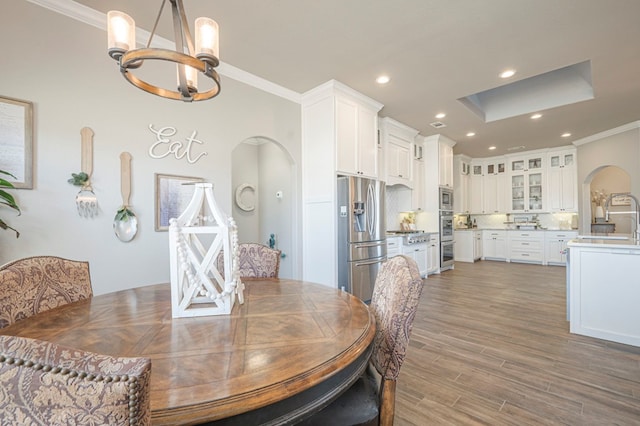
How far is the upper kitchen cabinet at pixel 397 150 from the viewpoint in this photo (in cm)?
491

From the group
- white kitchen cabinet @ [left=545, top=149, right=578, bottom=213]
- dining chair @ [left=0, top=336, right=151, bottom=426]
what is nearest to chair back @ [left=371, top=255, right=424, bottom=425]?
dining chair @ [left=0, top=336, right=151, bottom=426]

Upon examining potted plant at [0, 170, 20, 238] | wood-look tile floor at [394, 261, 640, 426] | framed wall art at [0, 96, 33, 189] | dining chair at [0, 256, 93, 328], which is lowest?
wood-look tile floor at [394, 261, 640, 426]

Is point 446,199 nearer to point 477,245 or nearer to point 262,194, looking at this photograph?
point 477,245

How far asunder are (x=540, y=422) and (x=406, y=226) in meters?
4.26

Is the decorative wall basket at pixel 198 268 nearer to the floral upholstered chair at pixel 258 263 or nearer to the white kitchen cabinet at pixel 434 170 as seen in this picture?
the floral upholstered chair at pixel 258 263

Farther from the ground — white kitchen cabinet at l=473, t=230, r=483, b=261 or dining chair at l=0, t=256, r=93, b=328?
dining chair at l=0, t=256, r=93, b=328

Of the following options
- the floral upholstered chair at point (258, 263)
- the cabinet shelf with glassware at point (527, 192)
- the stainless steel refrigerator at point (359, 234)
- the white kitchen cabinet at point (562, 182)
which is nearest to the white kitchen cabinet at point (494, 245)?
the cabinet shelf with glassware at point (527, 192)

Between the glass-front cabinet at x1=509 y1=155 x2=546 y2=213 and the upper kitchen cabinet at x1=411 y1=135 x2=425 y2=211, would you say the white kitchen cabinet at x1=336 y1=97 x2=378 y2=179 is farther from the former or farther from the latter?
the glass-front cabinet at x1=509 y1=155 x2=546 y2=213

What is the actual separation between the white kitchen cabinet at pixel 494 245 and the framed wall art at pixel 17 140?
8655 millimetres

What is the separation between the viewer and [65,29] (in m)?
2.19

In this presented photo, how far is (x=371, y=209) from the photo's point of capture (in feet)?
12.9

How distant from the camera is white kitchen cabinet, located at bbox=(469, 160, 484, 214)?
26.4 feet

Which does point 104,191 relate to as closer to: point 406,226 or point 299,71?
point 299,71

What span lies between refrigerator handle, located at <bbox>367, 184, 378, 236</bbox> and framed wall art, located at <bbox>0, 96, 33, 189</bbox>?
3302 millimetres
